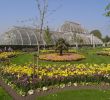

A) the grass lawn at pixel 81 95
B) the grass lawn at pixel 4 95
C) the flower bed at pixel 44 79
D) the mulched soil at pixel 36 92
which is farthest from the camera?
the flower bed at pixel 44 79

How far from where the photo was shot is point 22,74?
54.3ft

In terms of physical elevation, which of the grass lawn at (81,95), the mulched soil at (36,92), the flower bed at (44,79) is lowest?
the grass lawn at (81,95)

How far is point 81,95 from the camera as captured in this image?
1345cm

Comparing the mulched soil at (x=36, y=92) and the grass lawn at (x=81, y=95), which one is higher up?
the mulched soil at (x=36, y=92)

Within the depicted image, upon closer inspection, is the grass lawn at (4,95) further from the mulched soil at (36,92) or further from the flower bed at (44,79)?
the flower bed at (44,79)

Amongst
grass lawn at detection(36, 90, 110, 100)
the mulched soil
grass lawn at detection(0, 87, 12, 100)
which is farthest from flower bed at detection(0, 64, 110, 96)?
grass lawn at detection(36, 90, 110, 100)

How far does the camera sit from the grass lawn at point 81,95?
12.8m

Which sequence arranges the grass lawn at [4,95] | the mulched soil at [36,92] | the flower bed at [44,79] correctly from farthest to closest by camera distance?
the flower bed at [44,79] → the mulched soil at [36,92] → the grass lawn at [4,95]

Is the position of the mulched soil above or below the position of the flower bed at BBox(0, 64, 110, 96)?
below

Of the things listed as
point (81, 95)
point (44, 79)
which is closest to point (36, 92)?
point (44, 79)

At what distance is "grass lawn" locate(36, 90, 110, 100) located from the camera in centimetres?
1282

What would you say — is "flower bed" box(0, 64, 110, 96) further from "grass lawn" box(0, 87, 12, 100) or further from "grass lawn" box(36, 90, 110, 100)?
"grass lawn" box(36, 90, 110, 100)

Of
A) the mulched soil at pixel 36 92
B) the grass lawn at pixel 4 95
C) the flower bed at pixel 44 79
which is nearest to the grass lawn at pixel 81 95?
the mulched soil at pixel 36 92

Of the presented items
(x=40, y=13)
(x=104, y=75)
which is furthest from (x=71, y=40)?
(x=104, y=75)
